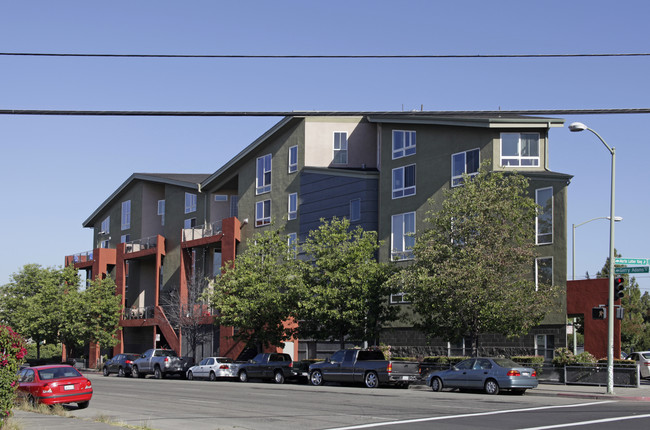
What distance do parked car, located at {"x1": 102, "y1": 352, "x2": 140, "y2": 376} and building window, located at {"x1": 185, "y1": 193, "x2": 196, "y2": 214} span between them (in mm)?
15341

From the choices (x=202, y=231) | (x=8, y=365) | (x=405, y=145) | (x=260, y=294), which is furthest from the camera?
(x=202, y=231)

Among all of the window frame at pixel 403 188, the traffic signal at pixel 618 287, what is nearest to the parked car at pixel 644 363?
the traffic signal at pixel 618 287

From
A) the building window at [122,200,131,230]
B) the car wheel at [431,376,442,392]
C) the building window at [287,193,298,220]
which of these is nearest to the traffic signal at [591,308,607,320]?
the car wheel at [431,376,442,392]

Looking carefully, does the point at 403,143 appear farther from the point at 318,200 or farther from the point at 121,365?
Result: the point at 121,365

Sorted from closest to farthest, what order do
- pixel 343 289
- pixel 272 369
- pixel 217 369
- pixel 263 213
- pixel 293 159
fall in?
pixel 343 289
pixel 272 369
pixel 217 369
pixel 293 159
pixel 263 213

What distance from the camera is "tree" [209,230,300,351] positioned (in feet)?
143

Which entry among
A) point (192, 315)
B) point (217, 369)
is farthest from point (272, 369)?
point (192, 315)

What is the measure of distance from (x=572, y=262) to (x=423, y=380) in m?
15.2

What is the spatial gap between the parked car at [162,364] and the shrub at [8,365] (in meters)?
29.8

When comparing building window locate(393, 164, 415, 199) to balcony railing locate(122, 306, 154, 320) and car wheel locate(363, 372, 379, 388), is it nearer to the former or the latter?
car wheel locate(363, 372, 379, 388)

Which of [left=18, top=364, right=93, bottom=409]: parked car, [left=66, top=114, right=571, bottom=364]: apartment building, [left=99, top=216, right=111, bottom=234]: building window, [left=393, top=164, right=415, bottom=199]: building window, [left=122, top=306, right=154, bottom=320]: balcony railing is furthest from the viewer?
[left=99, top=216, right=111, bottom=234]: building window

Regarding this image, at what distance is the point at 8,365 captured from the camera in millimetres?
16469

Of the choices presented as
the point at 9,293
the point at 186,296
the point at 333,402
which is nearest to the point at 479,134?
the point at 333,402

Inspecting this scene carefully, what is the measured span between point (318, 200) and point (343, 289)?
11.8m
